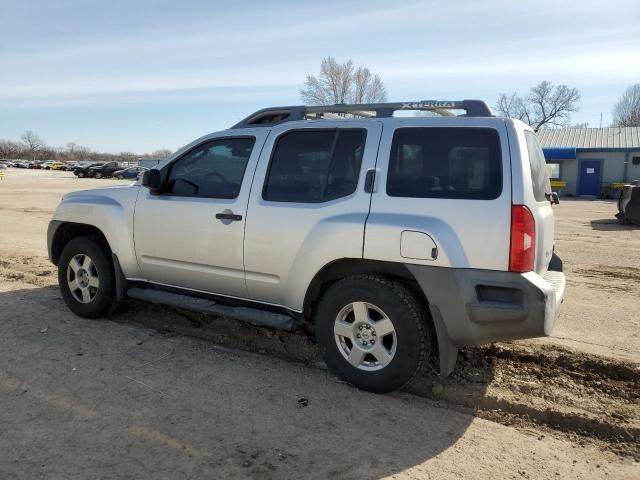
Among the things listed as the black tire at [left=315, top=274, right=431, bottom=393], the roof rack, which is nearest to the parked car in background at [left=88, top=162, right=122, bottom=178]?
the roof rack

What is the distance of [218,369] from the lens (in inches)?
170

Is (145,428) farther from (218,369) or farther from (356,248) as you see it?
(356,248)

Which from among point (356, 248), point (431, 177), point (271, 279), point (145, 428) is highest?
point (431, 177)

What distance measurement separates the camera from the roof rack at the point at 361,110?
12.8 ft

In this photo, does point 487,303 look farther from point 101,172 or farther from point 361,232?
point 101,172

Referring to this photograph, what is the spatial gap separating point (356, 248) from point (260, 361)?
1.43 meters

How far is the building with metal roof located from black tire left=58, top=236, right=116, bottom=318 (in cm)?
3176

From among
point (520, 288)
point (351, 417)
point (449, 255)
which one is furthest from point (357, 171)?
point (351, 417)

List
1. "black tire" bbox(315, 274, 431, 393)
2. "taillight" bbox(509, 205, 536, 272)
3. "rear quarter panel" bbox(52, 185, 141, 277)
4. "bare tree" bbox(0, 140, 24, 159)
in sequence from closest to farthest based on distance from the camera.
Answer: "taillight" bbox(509, 205, 536, 272)
"black tire" bbox(315, 274, 431, 393)
"rear quarter panel" bbox(52, 185, 141, 277)
"bare tree" bbox(0, 140, 24, 159)

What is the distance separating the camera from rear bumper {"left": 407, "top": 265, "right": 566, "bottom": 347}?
3.38 m

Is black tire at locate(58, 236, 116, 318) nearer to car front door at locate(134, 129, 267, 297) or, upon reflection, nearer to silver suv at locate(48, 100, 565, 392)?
silver suv at locate(48, 100, 565, 392)

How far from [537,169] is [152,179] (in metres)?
3.29

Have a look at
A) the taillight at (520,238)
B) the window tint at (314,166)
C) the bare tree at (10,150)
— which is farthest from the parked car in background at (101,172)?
the bare tree at (10,150)

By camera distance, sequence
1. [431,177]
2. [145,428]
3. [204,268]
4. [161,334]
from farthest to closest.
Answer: [161,334]
[204,268]
[431,177]
[145,428]
